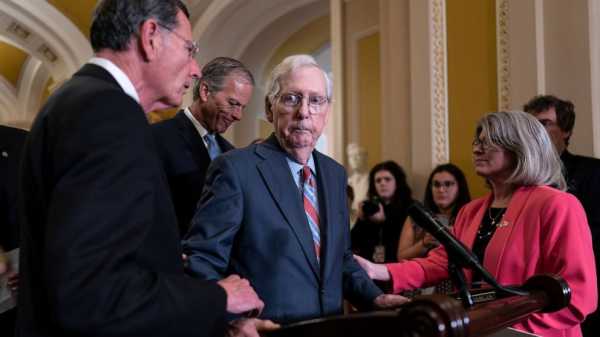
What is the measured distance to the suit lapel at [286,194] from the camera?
1.62 meters

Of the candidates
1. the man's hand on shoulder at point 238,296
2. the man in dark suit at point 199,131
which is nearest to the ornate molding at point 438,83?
the man in dark suit at point 199,131

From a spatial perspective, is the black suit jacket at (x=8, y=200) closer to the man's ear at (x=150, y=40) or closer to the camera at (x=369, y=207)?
the man's ear at (x=150, y=40)

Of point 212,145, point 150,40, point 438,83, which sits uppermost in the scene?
point 438,83

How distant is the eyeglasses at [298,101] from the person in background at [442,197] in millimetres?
2240

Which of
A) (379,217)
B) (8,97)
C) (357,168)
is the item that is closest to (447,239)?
(379,217)

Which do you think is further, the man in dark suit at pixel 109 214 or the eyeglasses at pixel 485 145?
the eyeglasses at pixel 485 145

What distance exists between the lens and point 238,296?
1166 millimetres

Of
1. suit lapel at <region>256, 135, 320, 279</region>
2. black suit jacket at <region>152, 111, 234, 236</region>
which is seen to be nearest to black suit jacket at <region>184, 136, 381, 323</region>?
suit lapel at <region>256, 135, 320, 279</region>

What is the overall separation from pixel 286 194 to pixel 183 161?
0.83 meters

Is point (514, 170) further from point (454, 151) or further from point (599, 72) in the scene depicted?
point (454, 151)

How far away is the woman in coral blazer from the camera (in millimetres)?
1813

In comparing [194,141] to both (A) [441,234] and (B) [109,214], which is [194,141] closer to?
(A) [441,234]

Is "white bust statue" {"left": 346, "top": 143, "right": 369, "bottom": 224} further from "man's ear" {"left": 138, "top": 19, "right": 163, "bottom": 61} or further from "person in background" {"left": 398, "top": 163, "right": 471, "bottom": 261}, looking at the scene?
"man's ear" {"left": 138, "top": 19, "right": 163, "bottom": 61}

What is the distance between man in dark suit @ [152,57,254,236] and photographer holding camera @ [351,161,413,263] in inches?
71.1
